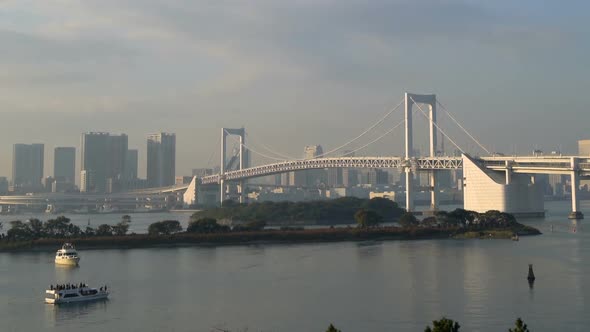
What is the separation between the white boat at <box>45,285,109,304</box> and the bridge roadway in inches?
932

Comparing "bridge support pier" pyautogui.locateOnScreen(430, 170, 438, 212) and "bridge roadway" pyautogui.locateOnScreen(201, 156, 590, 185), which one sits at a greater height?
"bridge roadway" pyautogui.locateOnScreen(201, 156, 590, 185)

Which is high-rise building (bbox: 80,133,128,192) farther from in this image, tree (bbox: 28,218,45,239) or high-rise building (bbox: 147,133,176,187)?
tree (bbox: 28,218,45,239)

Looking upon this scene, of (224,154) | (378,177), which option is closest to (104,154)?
(378,177)

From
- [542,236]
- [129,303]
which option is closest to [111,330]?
[129,303]

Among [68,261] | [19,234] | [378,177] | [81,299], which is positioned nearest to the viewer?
[81,299]

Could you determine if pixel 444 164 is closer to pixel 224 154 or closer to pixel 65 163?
pixel 224 154

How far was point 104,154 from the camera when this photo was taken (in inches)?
3807

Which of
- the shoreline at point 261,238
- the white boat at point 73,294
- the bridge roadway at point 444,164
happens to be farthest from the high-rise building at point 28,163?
the white boat at point 73,294

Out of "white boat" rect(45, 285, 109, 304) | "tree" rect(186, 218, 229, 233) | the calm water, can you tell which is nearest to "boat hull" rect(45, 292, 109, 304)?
"white boat" rect(45, 285, 109, 304)

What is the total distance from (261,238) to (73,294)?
438 inches

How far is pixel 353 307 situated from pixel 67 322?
13.2 feet

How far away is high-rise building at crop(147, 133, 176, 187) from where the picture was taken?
306ft

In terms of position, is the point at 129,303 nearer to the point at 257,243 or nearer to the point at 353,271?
the point at 353,271

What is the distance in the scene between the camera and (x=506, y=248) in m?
19.2
